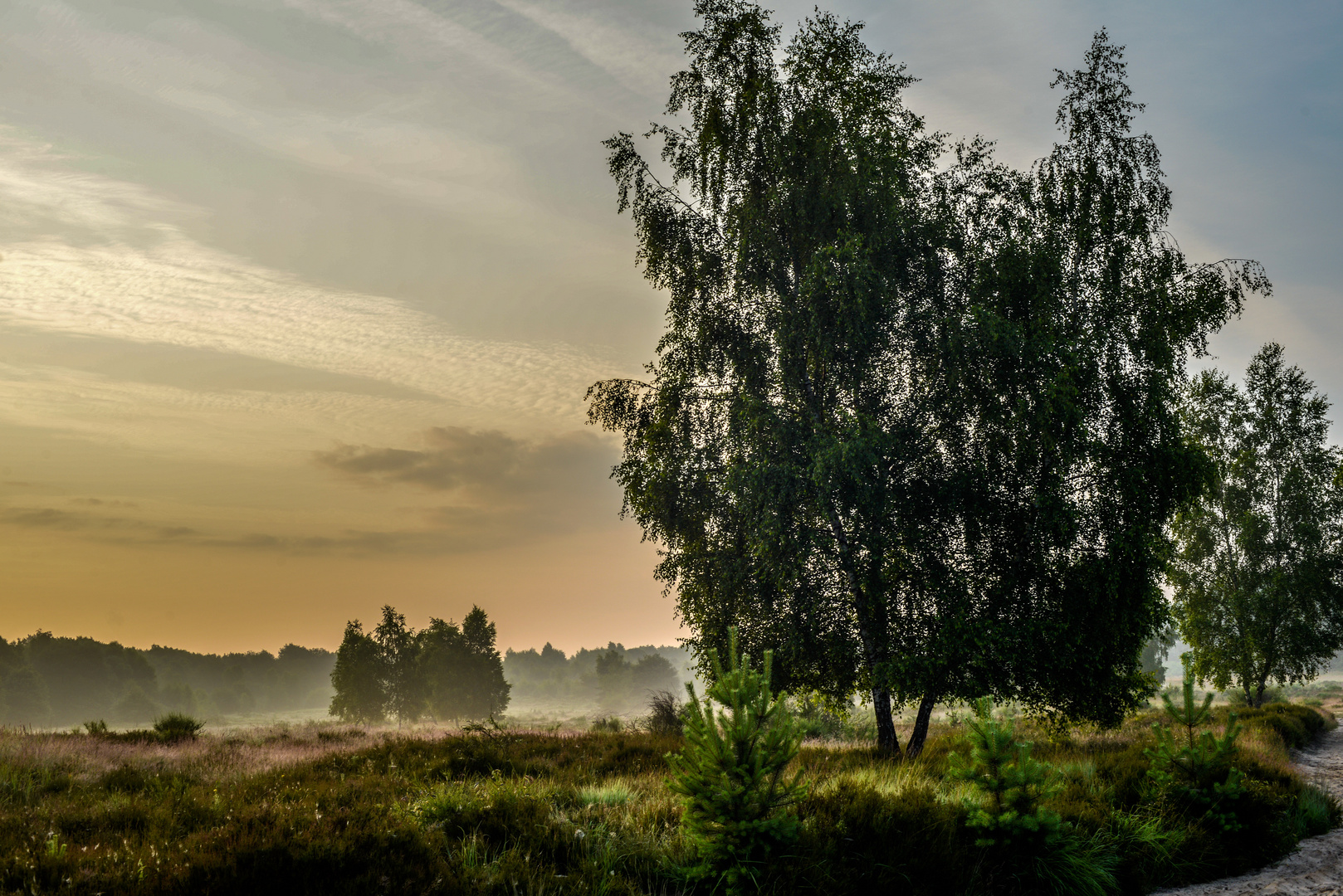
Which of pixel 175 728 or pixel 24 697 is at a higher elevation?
pixel 175 728

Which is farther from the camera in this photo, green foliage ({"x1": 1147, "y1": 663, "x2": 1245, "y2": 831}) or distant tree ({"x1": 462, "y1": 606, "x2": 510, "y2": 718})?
distant tree ({"x1": 462, "y1": 606, "x2": 510, "y2": 718})

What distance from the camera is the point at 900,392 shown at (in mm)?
14094

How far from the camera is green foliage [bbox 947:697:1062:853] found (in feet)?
22.7

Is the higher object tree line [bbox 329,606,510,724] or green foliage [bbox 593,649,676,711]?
tree line [bbox 329,606,510,724]

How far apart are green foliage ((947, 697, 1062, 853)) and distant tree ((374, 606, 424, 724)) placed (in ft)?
153

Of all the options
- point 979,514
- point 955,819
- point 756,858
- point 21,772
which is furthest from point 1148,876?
point 21,772

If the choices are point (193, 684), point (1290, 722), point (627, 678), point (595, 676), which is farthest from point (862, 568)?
point (595, 676)

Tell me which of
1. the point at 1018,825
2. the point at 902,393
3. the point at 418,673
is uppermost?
the point at 902,393

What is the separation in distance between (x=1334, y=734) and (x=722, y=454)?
2712 cm

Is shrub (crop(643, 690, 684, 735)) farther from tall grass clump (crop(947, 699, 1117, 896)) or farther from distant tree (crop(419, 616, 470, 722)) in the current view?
distant tree (crop(419, 616, 470, 722))

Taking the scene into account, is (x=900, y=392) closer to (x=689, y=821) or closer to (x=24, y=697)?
(x=689, y=821)

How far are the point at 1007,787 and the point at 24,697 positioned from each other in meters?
86.9

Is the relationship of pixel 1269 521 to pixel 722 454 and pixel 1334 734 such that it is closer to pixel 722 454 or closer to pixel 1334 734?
pixel 1334 734

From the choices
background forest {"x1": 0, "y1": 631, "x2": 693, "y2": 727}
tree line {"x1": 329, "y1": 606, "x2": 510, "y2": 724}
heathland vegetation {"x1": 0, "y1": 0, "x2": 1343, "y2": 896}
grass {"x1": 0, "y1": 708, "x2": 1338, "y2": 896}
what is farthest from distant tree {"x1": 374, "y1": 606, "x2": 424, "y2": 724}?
grass {"x1": 0, "y1": 708, "x2": 1338, "y2": 896}
